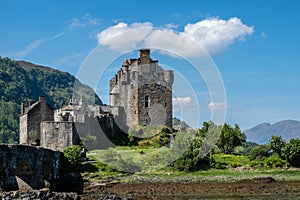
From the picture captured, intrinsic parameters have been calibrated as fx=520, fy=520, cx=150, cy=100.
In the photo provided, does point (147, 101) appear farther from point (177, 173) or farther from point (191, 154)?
point (177, 173)

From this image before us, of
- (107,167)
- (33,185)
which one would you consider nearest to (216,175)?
(107,167)

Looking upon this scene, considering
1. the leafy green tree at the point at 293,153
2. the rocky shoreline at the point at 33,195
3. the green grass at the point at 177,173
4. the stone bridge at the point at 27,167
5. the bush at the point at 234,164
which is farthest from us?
the leafy green tree at the point at 293,153

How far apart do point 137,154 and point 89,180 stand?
7701 millimetres

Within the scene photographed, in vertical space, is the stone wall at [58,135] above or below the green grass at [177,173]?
above

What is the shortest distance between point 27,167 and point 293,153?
2584cm

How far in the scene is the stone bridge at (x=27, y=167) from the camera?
36219mm

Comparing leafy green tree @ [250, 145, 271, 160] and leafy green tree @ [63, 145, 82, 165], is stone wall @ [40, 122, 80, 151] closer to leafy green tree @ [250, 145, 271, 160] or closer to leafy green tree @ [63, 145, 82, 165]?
leafy green tree @ [63, 145, 82, 165]

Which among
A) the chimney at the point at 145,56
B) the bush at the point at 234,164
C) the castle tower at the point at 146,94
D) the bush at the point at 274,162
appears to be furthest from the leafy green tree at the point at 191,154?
the chimney at the point at 145,56

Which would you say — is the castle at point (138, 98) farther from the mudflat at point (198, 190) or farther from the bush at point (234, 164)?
the mudflat at point (198, 190)

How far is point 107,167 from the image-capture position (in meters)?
47.9

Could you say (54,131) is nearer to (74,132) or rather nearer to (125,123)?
(74,132)

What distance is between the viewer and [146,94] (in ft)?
211

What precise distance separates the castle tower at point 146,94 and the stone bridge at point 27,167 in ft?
60.6

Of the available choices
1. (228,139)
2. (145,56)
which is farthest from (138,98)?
(228,139)
